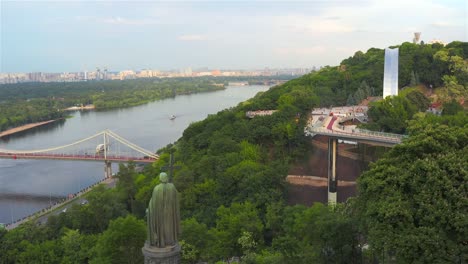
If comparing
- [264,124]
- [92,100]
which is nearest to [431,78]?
[264,124]

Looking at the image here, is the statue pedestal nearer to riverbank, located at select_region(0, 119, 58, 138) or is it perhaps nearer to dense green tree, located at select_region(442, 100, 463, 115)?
dense green tree, located at select_region(442, 100, 463, 115)

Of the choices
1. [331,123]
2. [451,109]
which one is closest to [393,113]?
[451,109]

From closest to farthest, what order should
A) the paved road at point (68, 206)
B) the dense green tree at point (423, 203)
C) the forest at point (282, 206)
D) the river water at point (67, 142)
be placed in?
the dense green tree at point (423, 203) → the forest at point (282, 206) → the paved road at point (68, 206) → the river water at point (67, 142)

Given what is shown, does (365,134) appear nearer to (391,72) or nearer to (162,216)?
(391,72)

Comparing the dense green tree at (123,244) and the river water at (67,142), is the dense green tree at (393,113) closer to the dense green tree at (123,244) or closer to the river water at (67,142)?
the dense green tree at (123,244)

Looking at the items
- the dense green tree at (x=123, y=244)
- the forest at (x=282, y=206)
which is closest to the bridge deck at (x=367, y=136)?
the forest at (x=282, y=206)

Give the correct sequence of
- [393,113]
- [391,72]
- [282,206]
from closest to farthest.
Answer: [282,206], [393,113], [391,72]
